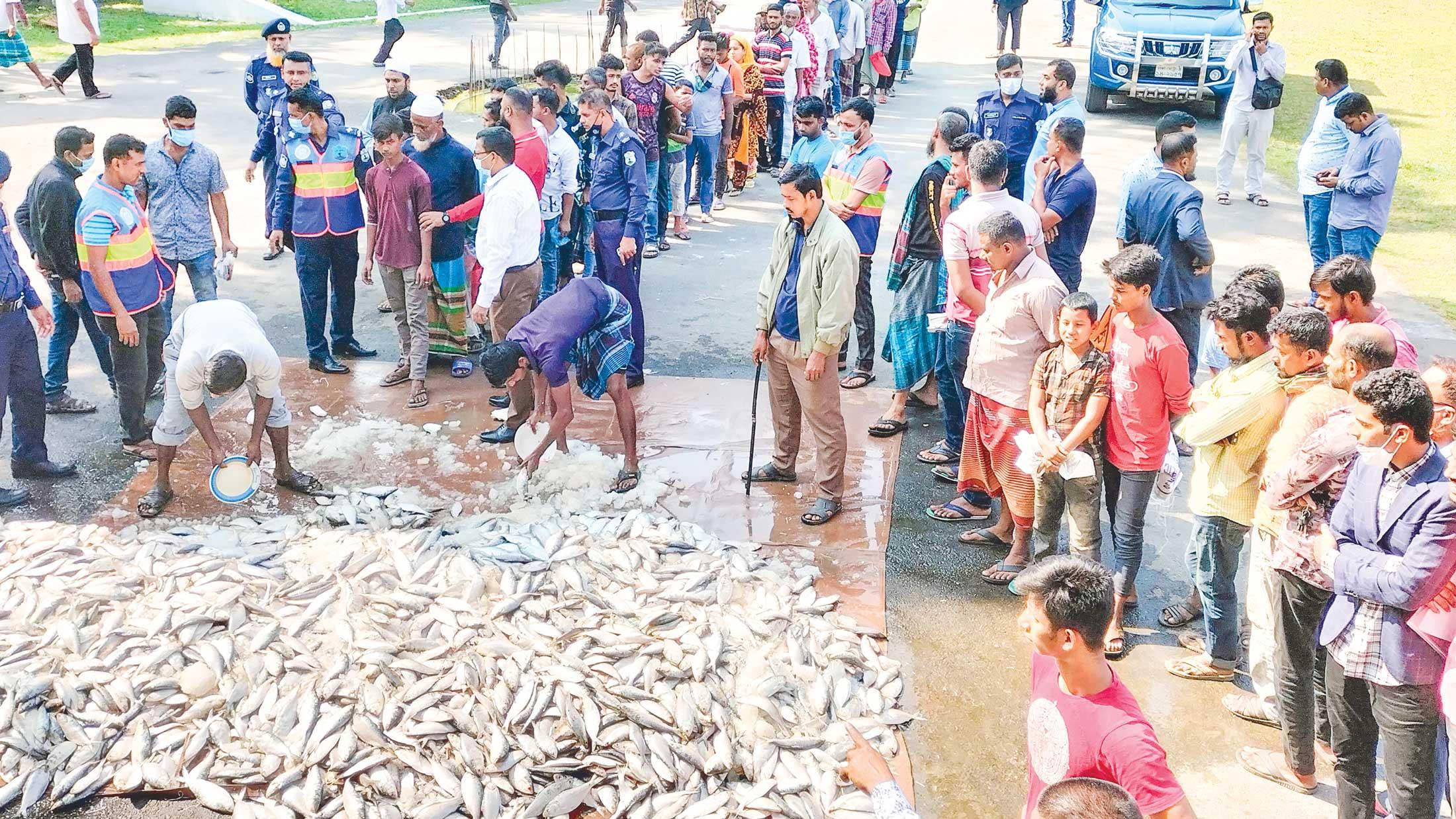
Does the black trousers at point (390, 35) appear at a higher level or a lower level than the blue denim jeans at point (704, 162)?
higher

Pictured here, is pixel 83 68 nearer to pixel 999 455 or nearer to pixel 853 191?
pixel 853 191

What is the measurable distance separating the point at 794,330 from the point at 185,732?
12.4ft

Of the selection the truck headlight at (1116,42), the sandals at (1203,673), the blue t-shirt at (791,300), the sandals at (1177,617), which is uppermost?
the truck headlight at (1116,42)

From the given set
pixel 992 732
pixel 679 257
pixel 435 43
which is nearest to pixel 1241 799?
pixel 992 732

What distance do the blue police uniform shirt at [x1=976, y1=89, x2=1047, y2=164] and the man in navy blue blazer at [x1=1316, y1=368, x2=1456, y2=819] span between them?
614cm

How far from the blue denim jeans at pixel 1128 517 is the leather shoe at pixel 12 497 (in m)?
6.40

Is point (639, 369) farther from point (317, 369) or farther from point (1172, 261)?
point (1172, 261)

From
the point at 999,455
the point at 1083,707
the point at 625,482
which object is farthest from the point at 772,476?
the point at 1083,707

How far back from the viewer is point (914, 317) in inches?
303

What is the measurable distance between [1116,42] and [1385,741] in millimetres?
14563

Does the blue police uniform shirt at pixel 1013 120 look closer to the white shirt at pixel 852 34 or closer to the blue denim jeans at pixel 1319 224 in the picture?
the blue denim jeans at pixel 1319 224

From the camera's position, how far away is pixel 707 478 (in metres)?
7.18

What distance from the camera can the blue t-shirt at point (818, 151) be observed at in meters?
8.74

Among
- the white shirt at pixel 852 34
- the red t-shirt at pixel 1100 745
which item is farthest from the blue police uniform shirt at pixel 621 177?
the white shirt at pixel 852 34
